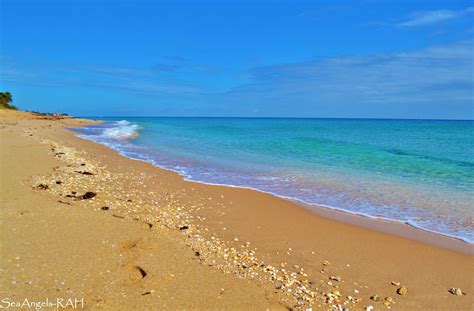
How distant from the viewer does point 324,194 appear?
10.6 metres

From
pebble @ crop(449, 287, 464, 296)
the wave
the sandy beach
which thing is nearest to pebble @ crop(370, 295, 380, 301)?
the sandy beach

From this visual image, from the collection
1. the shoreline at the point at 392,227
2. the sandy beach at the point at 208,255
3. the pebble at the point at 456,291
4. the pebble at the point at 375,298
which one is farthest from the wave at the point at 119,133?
the pebble at the point at 456,291

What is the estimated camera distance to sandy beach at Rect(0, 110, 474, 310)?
4.09 m

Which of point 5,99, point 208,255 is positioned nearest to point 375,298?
point 208,255

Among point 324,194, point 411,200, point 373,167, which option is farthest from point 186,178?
point 373,167

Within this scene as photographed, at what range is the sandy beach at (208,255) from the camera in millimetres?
4086

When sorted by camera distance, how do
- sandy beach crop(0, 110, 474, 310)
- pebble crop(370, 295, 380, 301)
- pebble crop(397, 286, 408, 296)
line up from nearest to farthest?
sandy beach crop(0, 110, 474, 310)
pebble crop(370, 295, 380, 301)
pebble crop(397, 286, 408, 296)

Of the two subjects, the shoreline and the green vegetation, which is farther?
the green vegetation

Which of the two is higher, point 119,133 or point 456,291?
point 119,133

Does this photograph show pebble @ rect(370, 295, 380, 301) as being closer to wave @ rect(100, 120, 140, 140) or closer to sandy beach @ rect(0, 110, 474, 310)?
sandy beach @ rect(0, 110, 474, 310)

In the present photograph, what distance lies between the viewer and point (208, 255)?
5.32 metres

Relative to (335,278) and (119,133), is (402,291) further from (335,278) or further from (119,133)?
(119,133)

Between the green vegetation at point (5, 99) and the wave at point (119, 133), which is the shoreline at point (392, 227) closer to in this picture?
the wave at point (119, 133)

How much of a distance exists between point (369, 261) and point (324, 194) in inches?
197
